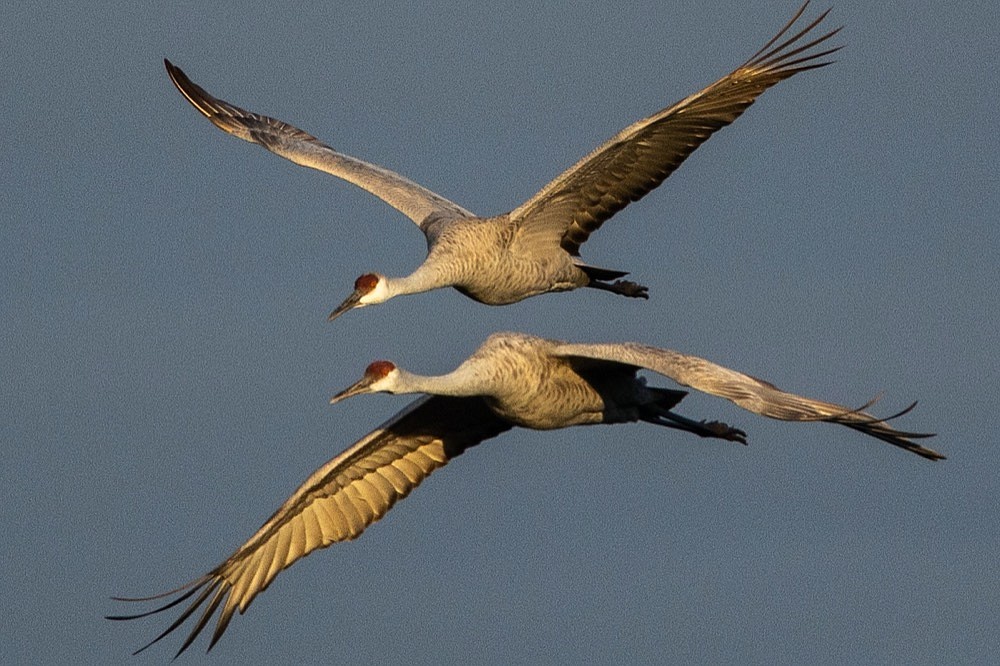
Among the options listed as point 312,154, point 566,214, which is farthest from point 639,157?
point 312,154

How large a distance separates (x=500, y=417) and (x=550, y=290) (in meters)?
1.79

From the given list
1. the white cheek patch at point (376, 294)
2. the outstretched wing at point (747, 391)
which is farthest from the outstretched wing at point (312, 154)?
the outstretched wing at point (747, 391)

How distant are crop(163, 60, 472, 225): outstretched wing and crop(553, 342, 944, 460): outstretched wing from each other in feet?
11.3

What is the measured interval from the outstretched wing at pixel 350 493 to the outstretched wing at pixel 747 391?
1953 mm

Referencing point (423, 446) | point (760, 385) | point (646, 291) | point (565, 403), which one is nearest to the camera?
point (760, 385)

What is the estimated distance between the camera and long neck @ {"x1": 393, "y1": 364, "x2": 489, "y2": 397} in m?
15.0

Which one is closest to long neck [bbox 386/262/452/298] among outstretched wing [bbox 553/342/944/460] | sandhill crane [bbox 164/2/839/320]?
sandhill crane [bbox 164/2/839/320]

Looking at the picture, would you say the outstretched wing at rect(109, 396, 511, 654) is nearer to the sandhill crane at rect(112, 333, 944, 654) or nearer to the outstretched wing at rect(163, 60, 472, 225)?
the sandhill crane at rect(112, 333, 944, 654)

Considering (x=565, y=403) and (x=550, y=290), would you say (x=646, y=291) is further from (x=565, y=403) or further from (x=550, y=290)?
(x=565, y=403)

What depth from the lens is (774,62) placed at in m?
15.9

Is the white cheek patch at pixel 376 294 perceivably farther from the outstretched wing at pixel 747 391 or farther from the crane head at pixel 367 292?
the outstretched wing at pixel 747 391

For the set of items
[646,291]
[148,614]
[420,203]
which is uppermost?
[420,203]

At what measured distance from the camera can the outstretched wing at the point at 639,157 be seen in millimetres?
15805

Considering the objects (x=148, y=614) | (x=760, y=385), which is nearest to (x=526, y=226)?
(x=760, y=385)
